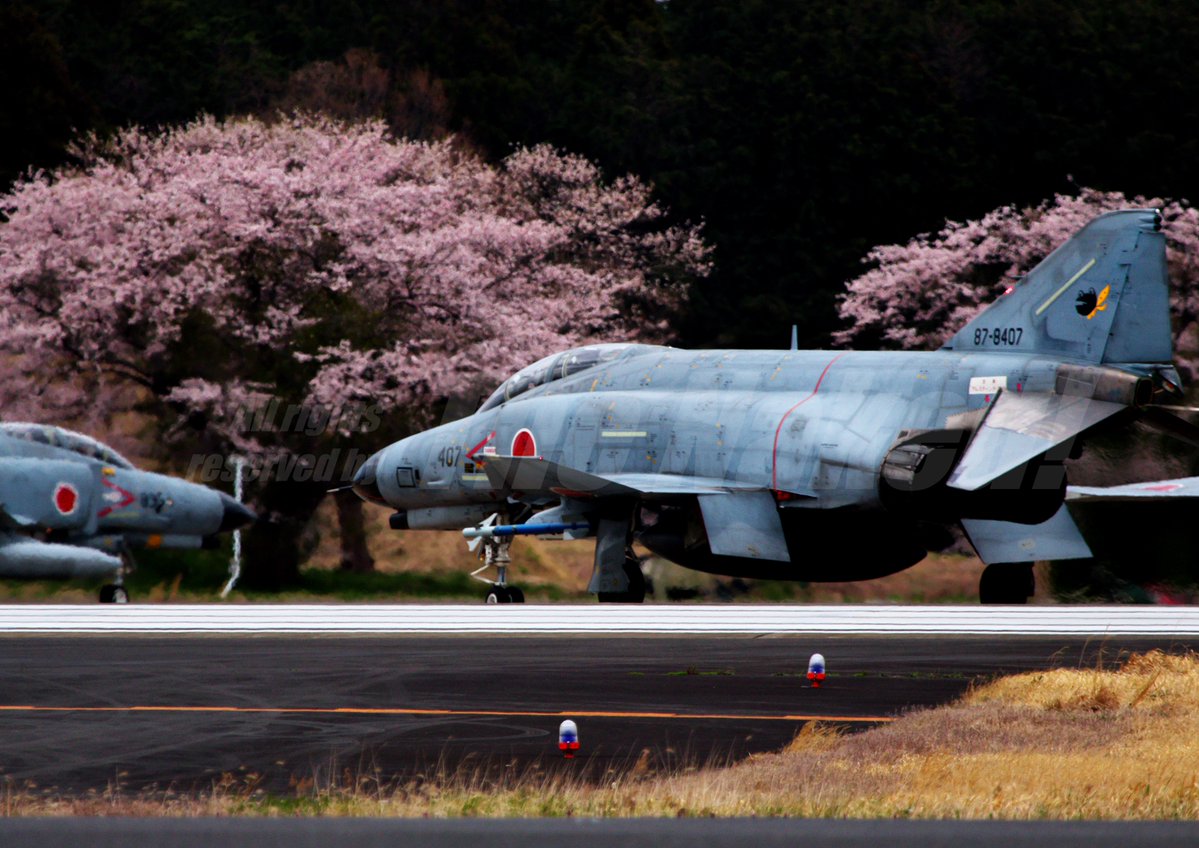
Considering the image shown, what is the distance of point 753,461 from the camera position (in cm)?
2736

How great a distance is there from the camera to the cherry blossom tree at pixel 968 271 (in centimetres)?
4862

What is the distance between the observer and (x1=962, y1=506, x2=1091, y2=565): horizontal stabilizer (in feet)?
87.2

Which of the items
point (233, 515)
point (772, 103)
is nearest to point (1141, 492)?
point (233, 515)

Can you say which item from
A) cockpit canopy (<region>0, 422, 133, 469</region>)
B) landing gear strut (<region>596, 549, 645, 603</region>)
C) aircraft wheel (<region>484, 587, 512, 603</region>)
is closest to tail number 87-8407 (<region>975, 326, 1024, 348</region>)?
landing gear strut (<region>596, 549, 645, 603</region>)

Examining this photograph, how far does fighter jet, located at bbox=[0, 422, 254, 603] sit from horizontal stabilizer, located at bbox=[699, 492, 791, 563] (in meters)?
10.6

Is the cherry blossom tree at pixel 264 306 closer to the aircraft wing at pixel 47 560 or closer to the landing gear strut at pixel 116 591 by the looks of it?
the landing gear strut at pixel 116 591

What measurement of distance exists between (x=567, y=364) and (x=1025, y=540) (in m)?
8.28

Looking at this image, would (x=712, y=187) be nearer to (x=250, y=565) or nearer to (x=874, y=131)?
(x=874, y=131)

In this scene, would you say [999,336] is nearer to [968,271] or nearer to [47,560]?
[47,560]

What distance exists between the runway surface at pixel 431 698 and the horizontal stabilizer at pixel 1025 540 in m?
6.07

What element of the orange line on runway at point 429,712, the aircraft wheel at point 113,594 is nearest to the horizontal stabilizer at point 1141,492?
the orange line on runway at point 429,712

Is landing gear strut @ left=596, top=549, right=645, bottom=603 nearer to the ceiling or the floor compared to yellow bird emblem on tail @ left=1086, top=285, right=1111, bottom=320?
nearer to the floor

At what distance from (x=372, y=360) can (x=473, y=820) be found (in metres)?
31.0

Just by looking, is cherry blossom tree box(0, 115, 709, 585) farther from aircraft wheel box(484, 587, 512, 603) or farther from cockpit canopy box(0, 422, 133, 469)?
aircraft wheel box(484, 587, 512, 603)
